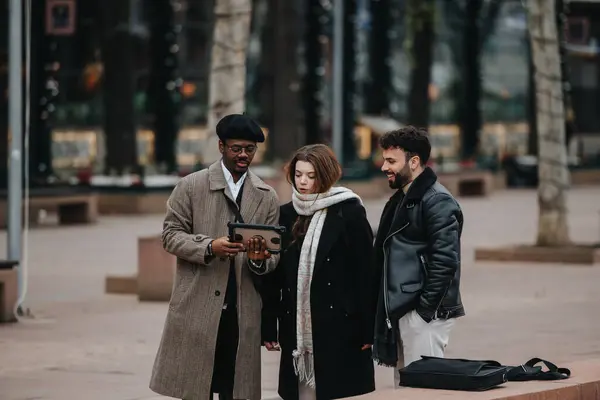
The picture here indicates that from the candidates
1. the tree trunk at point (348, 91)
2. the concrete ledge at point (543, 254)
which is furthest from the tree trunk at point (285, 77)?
the concrete ledge at point (543, 254)

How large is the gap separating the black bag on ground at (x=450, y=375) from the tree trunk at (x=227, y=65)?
1125cm

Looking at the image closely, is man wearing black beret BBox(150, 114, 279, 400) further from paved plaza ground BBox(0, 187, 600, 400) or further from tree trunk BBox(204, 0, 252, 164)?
tree trunk BBox(204, 0, 252, 164)

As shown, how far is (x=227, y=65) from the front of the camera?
807 inches

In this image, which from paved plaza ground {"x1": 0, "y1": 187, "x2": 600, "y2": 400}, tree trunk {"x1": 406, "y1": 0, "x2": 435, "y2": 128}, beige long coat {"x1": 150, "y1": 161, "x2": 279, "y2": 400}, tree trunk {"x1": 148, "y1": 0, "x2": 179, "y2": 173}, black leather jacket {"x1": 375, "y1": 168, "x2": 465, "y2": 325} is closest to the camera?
beige long coat {"x1": 150, "y1": 161, "x2": 279, "y2": 400}

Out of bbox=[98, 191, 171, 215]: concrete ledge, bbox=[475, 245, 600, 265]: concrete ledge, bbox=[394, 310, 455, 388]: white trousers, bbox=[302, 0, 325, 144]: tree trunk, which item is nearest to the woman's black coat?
bbox=[394, 310, 455, 388]: white trousers

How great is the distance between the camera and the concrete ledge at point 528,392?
336 inches

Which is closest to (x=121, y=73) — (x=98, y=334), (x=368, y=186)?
(x=368, y=186)

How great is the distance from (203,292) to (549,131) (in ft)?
51.9

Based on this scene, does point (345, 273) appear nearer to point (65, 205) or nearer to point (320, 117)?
point (65, 205)

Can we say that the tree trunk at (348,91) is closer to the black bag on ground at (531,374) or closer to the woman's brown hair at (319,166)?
the black bag on ground at (531,374)

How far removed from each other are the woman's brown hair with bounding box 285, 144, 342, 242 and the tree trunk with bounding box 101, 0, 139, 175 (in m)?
35.7

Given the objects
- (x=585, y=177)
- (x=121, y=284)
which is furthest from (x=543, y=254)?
(x=585, y=177)

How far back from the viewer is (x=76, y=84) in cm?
4909

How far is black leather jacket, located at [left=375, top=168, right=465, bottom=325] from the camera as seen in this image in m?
9.38
